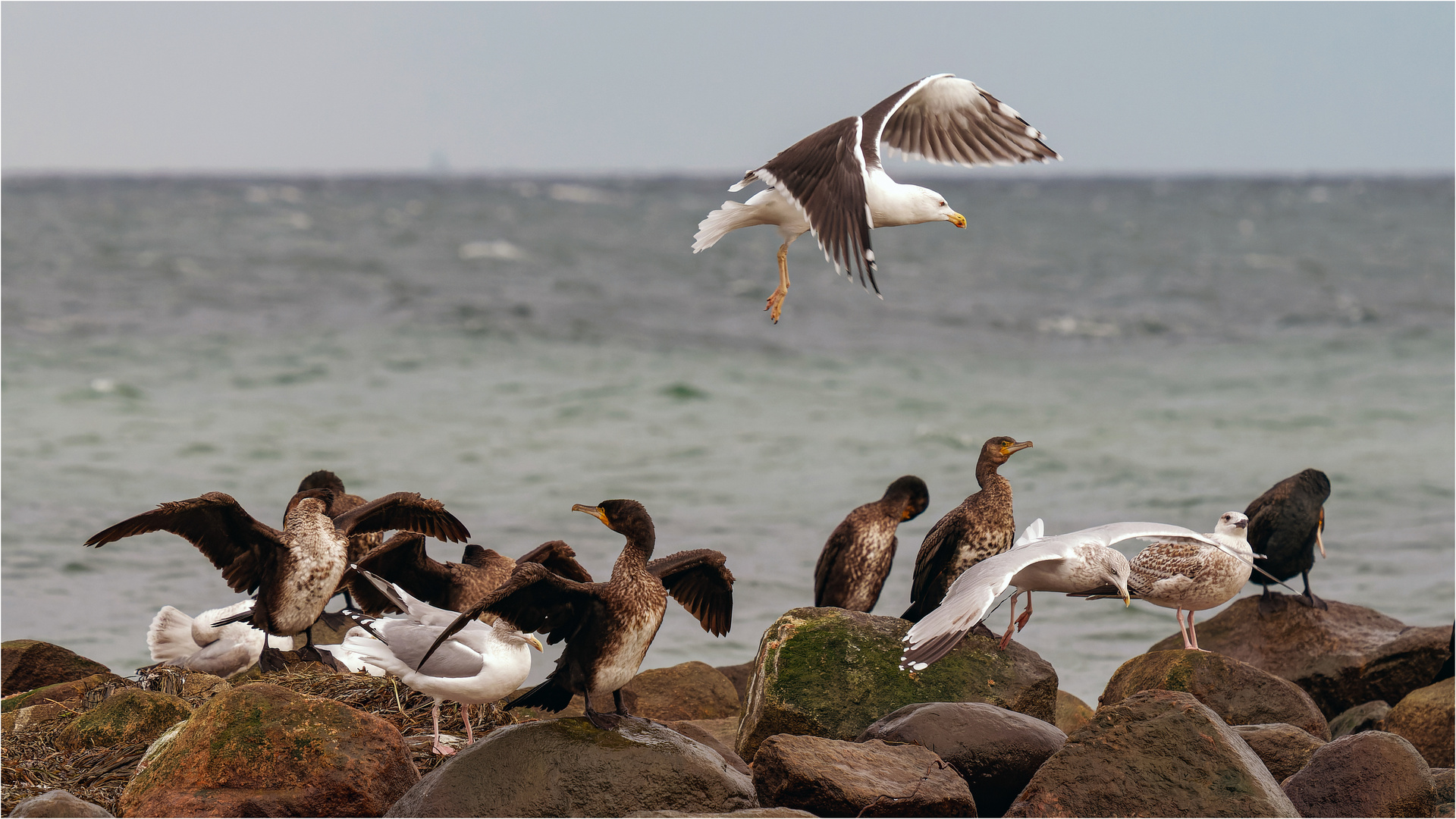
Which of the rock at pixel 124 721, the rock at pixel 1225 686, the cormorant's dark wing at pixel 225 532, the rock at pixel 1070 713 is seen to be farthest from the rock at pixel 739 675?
the rock at pixel 124 721

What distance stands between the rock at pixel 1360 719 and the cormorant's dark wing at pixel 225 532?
548cm

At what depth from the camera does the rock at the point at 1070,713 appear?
287 inches

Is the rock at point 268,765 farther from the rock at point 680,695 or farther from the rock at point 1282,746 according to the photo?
the rock at point 1282,746

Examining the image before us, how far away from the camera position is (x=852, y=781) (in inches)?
186

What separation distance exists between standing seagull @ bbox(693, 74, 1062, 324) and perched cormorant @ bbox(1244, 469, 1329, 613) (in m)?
2.43

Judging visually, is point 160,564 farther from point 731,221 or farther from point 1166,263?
point 1166,263

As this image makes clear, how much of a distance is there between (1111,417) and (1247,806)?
14147 mm

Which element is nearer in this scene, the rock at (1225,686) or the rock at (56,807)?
the rock at (56,807)

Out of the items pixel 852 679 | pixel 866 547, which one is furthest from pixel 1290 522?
pixel 852 679

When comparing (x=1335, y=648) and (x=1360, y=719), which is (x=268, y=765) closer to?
(x=1360, y=719)

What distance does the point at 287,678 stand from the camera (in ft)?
20.5

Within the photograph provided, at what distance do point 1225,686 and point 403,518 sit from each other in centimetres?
411

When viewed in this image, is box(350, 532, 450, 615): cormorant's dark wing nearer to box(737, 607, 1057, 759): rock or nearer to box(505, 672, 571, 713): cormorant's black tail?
box(505, 672, 571, 713): cormorant's black tail

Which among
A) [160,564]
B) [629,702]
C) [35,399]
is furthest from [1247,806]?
[35,399]
